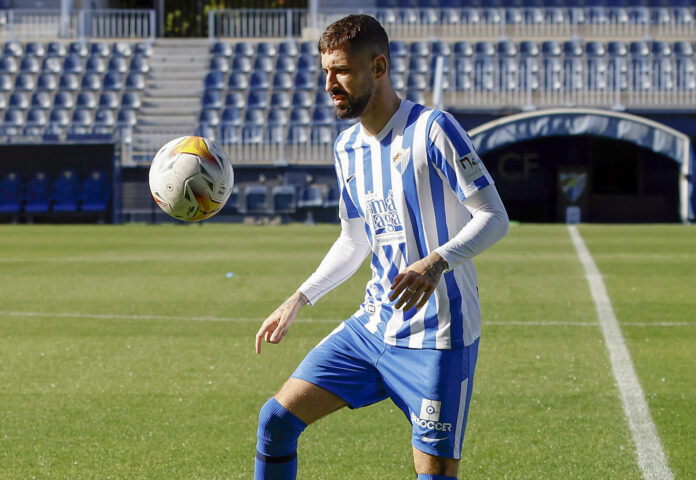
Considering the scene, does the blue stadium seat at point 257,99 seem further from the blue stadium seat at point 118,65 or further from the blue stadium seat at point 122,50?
the blue stadium seat at point 122,50

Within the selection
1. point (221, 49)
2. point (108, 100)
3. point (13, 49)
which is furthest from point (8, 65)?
point (221, 49)

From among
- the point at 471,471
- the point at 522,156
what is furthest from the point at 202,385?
the point at 522,156

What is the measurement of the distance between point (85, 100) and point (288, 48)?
560 centimetres

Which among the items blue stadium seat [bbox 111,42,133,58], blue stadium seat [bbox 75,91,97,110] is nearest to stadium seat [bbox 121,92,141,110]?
blue stadium seat [bbox 75,91,97,110]

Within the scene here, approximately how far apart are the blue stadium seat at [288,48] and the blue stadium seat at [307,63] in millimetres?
370

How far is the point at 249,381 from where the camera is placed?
20.5 ft

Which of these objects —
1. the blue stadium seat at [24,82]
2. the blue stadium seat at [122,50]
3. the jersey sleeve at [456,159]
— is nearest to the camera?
the jersey sleeve at [456,159]

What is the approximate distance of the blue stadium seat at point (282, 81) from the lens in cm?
2609

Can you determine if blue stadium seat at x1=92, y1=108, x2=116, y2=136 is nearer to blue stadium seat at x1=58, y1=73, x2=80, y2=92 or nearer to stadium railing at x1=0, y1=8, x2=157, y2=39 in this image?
blue stadium seat at x1=58, y1=73, x2=80, y2=92

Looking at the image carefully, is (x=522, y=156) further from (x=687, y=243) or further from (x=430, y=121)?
(x=430, y=121)

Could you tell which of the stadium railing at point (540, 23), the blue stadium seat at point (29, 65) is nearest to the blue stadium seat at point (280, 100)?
the stadium railing at point (540, 23)

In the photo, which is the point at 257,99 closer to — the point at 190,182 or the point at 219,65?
the point at 219,65

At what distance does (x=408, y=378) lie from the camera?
3182 millimetres

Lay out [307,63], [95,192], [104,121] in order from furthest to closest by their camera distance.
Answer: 1. [307,63]
2. [104,121]
3. [95,192]
